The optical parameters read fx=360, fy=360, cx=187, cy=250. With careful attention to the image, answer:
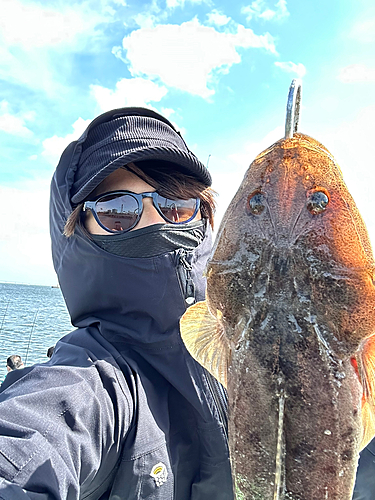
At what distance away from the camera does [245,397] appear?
144cm

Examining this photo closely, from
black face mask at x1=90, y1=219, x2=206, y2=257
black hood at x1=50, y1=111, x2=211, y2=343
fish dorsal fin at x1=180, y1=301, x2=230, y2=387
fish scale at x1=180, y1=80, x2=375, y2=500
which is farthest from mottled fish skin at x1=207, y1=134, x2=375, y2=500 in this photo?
black face mask at x1=90, y1=219, x2=206, y2=257

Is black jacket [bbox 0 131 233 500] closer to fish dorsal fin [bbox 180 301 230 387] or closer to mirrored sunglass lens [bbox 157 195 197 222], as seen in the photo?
mirrored sunglass lens [bbox 157 195 197 222]

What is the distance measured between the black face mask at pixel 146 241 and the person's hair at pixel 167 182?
274 millimetres

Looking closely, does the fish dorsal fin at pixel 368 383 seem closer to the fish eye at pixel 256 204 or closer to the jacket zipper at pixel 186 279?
the fish eye at pixel 256 204

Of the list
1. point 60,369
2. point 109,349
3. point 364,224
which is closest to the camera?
point 364,224

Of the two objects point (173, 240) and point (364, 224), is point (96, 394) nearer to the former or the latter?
point (173, 240)

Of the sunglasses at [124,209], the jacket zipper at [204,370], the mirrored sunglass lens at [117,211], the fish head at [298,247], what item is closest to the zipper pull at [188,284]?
the jacket zipper at [204,370]

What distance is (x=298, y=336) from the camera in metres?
1.37

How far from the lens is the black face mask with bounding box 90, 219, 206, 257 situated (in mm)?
2517

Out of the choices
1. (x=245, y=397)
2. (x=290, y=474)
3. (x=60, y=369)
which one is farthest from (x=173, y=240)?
(x=290, y=474)

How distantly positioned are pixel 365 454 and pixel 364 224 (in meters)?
1.76

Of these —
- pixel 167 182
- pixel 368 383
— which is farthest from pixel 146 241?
pixel 368 383

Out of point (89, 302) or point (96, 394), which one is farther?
point (89, 302)

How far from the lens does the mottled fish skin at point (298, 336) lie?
1.35 meters
